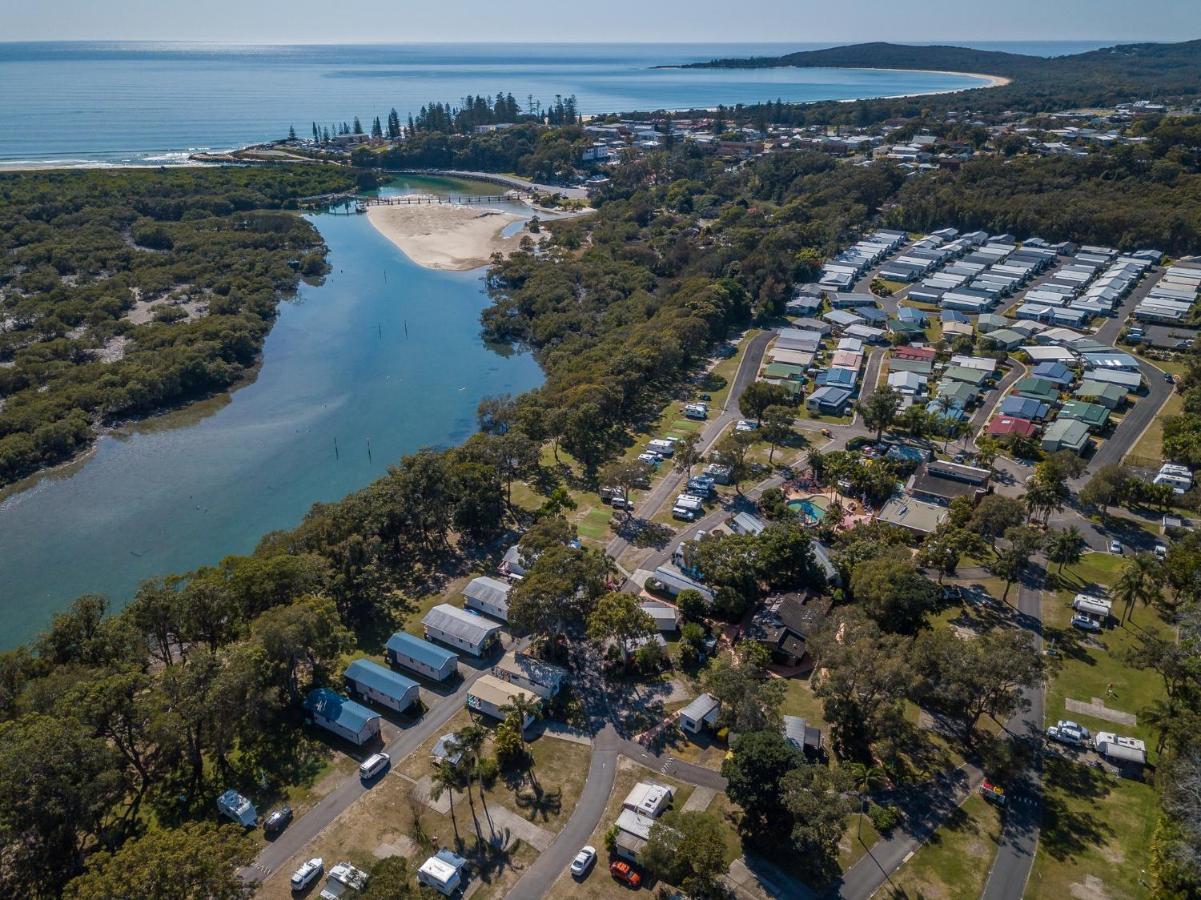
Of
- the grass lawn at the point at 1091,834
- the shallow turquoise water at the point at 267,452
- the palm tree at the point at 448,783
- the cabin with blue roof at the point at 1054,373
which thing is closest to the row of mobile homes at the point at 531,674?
the palm tree at the point at 448,783

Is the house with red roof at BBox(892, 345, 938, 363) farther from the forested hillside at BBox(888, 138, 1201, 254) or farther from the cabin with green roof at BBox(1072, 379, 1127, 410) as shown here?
the forested hillside at BBox(888, 138, 1201, 254)

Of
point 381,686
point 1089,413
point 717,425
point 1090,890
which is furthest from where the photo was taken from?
point 717,425

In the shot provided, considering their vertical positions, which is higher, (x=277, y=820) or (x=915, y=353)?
(x=915, y=353)

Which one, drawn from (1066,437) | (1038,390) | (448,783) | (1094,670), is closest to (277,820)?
(448,783)

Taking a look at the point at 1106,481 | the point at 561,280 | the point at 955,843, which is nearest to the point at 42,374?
the point at 561,280

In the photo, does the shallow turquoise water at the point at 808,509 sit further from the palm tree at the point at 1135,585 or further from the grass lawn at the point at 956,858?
the grass lawn at the point at 956,858

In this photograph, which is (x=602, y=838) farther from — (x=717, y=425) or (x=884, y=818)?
Answer: (x=717, y=425)

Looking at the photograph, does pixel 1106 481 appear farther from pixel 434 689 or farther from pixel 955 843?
pixel 434 689

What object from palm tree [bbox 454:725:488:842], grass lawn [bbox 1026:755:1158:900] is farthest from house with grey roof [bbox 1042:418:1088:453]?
palm tree [bbox 454:725:488:842]
